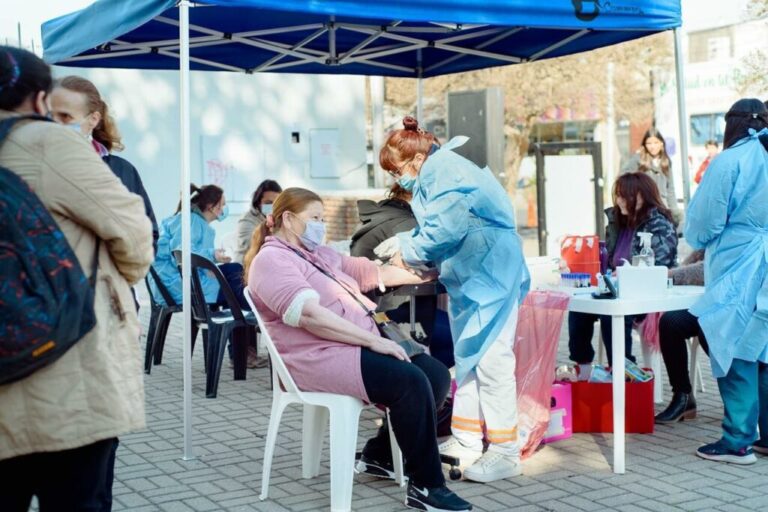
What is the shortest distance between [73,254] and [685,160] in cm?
460

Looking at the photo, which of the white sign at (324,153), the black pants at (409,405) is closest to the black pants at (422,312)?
the black pants at (409,405)

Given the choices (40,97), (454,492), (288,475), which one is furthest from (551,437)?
(40,97)

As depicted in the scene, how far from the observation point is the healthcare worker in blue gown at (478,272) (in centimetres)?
471

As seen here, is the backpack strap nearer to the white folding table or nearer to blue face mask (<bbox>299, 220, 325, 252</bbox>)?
blue face mask (<bbox>299, 220, 325, 252</bbox>)

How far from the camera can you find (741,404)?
498 cm

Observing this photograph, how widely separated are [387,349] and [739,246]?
5.91ft

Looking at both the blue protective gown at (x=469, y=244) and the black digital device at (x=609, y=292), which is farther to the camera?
the black digital device at (x=609, y=292)

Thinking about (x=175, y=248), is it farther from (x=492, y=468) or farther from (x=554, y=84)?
(x=554, y=84)

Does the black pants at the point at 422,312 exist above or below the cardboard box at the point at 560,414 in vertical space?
above

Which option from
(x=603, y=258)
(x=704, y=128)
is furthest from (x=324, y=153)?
(x=704, y=128)

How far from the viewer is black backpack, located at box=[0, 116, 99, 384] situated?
246 centimetres

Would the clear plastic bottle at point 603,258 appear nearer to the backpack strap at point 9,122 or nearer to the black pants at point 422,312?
the black pants at point 422,312

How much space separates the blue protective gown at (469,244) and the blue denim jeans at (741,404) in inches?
43.6

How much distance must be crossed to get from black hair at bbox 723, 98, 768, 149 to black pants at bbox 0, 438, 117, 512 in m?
3.47
